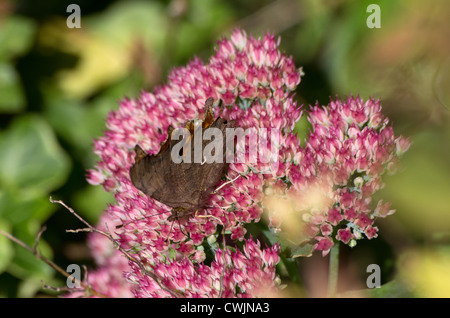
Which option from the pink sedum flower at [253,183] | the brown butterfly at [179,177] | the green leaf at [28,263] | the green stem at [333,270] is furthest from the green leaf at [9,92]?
the green stem at [333,270]

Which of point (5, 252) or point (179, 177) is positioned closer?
point (179, 177)

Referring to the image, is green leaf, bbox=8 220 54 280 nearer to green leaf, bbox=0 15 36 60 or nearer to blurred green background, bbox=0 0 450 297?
blurred green background, bbox=0 0 450 297

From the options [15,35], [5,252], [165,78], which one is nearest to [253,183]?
[5,252]

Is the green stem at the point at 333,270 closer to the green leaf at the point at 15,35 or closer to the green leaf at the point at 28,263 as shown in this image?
the green leaf at the point at 28,263

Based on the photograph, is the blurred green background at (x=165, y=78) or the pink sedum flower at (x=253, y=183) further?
the blurred green background at (x=165, y=78)

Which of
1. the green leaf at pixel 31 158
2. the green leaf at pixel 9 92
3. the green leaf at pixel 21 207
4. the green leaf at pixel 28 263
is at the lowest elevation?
the green leaf at pixel 28 263

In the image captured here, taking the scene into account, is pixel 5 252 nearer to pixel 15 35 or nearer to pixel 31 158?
pixel 31 158
